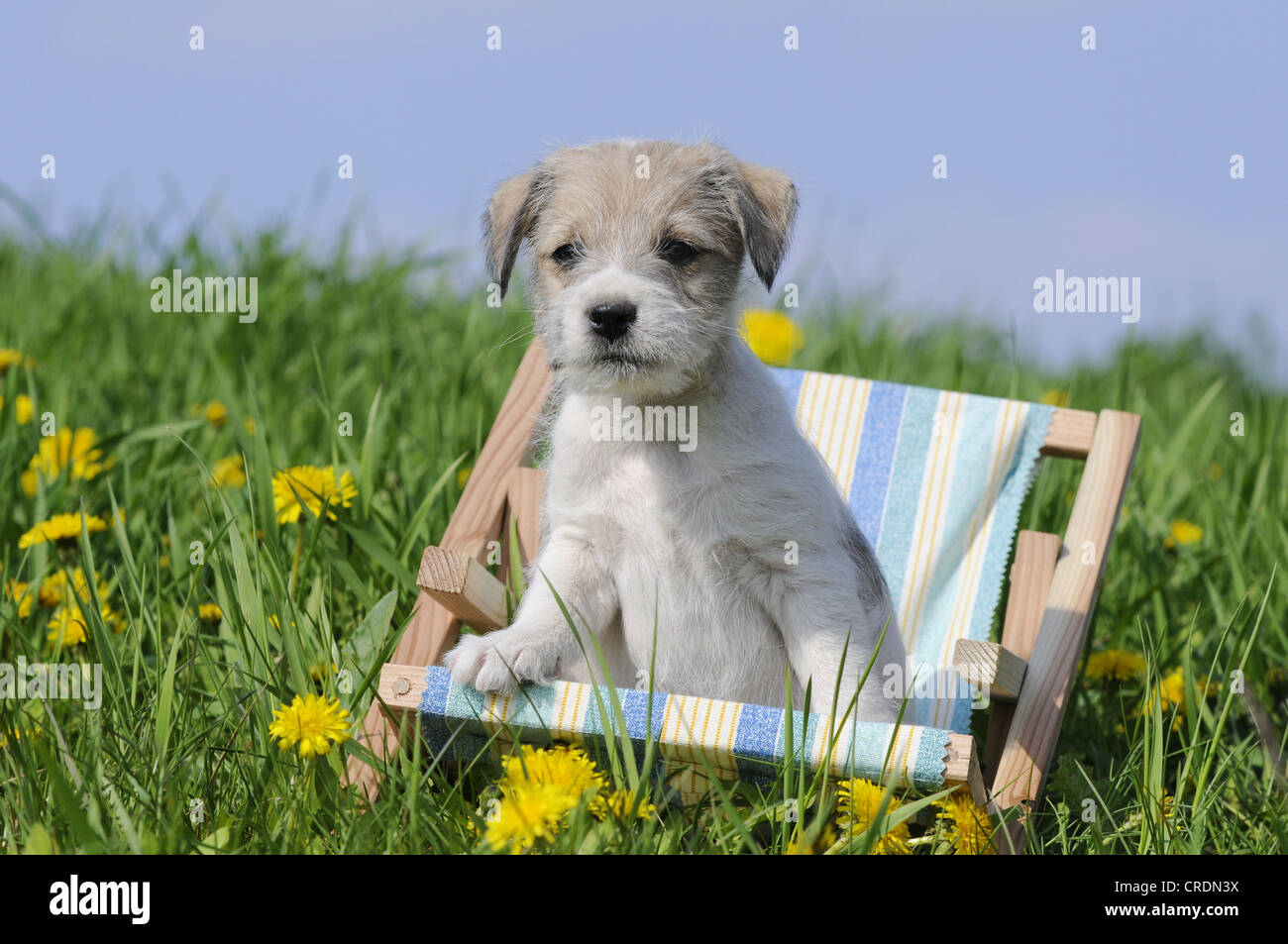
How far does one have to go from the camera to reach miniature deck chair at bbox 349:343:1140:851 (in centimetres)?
255

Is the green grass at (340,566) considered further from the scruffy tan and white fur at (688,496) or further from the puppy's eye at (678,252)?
the puppy's eye at (678,252)

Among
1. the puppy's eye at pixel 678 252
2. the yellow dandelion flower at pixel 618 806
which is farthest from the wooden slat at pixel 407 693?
the puppy's eye at pixel 678 252

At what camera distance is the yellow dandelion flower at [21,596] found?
139 inches

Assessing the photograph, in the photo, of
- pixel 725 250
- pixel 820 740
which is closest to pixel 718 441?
pixel 725 250

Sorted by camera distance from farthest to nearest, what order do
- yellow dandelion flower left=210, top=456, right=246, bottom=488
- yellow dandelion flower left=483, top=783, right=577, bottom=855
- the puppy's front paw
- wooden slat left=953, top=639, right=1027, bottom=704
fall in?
yellow dandelion flower left=210, top=456, right=246, bottom=488 → wooden slat left=953, top=639, right=1027, bottom=704 → the puppy's front paw → yellow dandelion flower left=483, top=783, right=577, bottom=855

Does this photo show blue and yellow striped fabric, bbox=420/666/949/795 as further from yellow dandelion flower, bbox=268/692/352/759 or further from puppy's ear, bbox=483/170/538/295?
puppy's ear, bbox=483/170/538/295

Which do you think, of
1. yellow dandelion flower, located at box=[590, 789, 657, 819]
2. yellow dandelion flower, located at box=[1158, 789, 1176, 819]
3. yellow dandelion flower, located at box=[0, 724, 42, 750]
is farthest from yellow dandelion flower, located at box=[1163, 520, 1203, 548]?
yellow dandelion flower, located at box=[0, 724, 42, 750]

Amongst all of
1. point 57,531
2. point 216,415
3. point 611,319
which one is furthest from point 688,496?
point 216,415

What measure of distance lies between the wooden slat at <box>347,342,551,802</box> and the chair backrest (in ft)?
2.72

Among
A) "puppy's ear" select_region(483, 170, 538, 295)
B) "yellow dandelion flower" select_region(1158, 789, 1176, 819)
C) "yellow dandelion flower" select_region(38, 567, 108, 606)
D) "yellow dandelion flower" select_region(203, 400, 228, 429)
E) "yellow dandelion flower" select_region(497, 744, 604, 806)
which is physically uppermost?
"puppy's ear" select_region(483, 170, 538, 295)

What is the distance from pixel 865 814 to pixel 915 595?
4.69ft

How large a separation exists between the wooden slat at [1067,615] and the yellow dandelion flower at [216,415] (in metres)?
3.15

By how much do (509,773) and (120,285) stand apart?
17.1 ft
